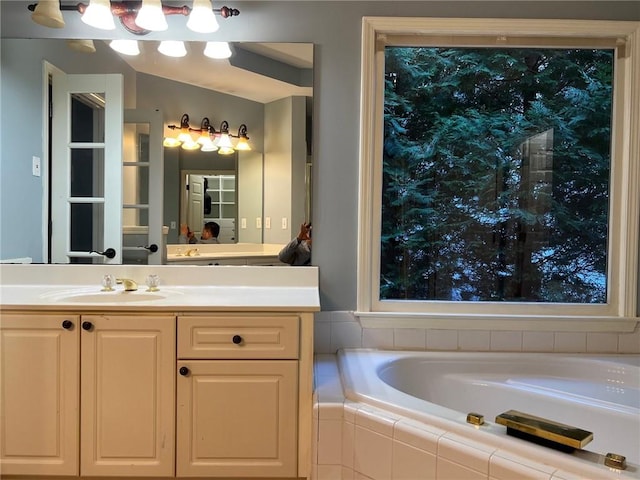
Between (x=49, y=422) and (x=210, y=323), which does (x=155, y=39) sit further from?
(x=49, y=422)

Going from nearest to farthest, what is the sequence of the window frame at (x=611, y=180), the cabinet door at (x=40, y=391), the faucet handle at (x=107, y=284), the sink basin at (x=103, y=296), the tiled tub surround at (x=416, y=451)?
1. the tiled tub surround at (x=416, y=451)
2. the cabinet door at (x=40, y=391)
3. the sink basin at (x=103, y=296)
4. the faucet handle at (x=107, y=284)
5. the window frame at (x=611, y=180)

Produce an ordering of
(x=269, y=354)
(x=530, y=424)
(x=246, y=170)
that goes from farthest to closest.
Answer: (x=246, y=170), (x=269, y=354), (x=530, y=424)

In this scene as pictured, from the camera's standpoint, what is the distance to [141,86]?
1.98 m

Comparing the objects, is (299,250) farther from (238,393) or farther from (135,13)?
(135,13)

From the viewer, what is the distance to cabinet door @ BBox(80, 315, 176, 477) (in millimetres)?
1496

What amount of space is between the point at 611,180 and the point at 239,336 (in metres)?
1.85

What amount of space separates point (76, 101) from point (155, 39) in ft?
1.55

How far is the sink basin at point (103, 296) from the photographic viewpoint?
1706 millimetres

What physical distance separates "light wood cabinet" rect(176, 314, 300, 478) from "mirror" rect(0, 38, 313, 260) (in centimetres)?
59

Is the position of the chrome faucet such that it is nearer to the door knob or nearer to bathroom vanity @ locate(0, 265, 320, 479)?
→ the door knob

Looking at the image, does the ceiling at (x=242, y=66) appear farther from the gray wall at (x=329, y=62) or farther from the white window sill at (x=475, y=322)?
the white window sill at (x=475, y=322)

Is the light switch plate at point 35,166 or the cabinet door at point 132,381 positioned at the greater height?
the light switch plate at point 35,166

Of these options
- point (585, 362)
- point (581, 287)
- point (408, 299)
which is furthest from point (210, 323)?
point (581, 287)

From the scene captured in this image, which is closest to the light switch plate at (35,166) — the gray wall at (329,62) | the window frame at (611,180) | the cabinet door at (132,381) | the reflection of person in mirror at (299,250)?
the gray wall at (329,62)
